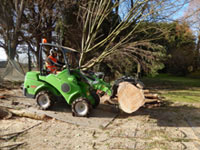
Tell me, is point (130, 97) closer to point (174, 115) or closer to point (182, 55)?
point (174, 115)

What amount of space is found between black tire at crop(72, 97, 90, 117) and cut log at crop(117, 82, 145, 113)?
1.01 meters

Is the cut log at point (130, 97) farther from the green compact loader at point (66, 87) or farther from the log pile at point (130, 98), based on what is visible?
the green compact loader at point (66, 87)

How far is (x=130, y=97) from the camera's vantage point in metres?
5.27

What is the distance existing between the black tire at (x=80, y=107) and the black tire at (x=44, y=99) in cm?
79

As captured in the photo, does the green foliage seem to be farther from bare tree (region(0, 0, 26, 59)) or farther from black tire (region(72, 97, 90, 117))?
black tire (region(72, 97, 90, 117))

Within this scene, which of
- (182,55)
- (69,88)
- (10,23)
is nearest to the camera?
(69,88)

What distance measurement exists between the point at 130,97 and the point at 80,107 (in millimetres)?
1548

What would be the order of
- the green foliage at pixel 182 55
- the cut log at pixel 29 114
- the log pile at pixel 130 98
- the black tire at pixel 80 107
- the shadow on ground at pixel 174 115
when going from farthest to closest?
the green foliage at pixel 182 55, the shadow on ground at pixel 174 115, the black tire at pixel 80 107, the cut log at pixel 29 114, the log pile at pixel 130 98

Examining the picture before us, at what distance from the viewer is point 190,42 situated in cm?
2903

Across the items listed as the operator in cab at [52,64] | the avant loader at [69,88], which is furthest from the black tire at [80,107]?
the operator in cab at [52,64]

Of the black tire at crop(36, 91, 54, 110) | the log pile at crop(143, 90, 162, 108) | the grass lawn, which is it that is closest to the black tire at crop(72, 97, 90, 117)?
the black tire at crop(36, 91, 54, 110)

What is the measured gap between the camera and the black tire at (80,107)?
18.5 feet

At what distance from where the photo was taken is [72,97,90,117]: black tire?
5645 millimetres

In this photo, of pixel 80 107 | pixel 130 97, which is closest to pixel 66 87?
pixel 80 107
